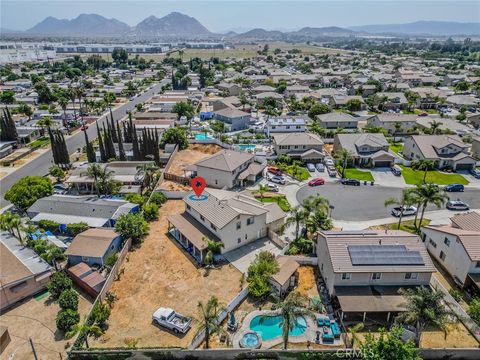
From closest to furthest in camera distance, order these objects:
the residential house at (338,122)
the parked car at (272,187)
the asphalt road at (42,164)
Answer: the parked car at (272,187) < the asphalt road at (42,164) < the residential house at (338,122)

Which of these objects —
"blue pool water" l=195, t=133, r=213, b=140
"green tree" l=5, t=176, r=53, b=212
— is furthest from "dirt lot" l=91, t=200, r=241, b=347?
"blue pool water" l=195, t=133, r=213, b=140

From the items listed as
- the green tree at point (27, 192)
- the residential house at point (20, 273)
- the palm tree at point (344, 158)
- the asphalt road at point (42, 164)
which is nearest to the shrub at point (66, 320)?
the residential house at point (20, 273)

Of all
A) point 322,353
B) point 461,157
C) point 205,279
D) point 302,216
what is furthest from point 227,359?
point 461,157

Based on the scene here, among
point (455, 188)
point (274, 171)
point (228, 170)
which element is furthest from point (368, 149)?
point (228, 170)

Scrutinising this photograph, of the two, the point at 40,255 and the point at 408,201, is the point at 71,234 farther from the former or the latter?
the point at 408,201

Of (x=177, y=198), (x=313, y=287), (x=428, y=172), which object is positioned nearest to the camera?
(x=313, y=287)

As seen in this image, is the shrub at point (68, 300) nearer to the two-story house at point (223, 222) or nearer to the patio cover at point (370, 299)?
the two-story house at point (223, 222)
